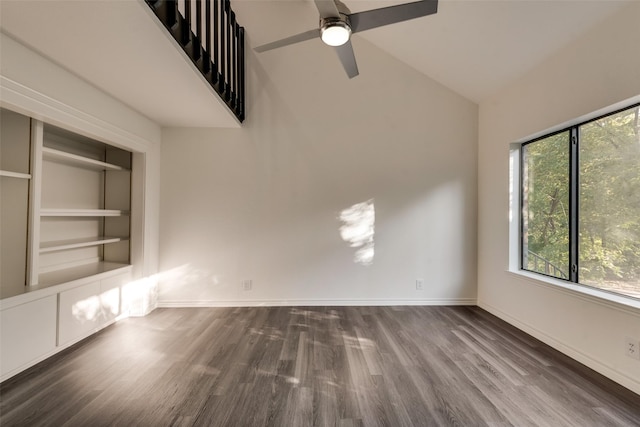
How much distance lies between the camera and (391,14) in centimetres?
173

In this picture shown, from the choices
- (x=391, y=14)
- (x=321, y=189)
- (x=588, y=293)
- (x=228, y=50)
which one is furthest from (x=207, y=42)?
(x=588, y=293)

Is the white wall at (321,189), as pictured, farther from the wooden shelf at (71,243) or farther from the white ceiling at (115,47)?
the white ceiling at (115,47)

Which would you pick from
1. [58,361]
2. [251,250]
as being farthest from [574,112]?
[58,361]

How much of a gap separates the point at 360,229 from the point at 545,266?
6.35 ft

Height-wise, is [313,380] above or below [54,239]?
below

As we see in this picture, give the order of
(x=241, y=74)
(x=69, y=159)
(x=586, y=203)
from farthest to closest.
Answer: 1. (x=241, y=74)
2. (x=69, y=159)
3. (x=586, y=203)

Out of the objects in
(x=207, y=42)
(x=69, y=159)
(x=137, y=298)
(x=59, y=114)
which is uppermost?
(x=207, y=42)

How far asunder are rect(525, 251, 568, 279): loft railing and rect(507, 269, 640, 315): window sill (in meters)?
0.06

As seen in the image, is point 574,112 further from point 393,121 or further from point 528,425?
point 528,425

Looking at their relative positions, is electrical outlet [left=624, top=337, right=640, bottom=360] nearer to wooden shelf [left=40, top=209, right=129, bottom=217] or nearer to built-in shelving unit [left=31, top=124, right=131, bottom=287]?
built-in shelving unit [left=31, top=124, right=131, bottom=287]

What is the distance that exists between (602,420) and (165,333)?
3394 mm

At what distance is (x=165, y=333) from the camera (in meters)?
2.74

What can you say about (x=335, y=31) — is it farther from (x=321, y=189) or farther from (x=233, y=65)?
(x=321, y=189)

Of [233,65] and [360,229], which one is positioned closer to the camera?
[233,65]
